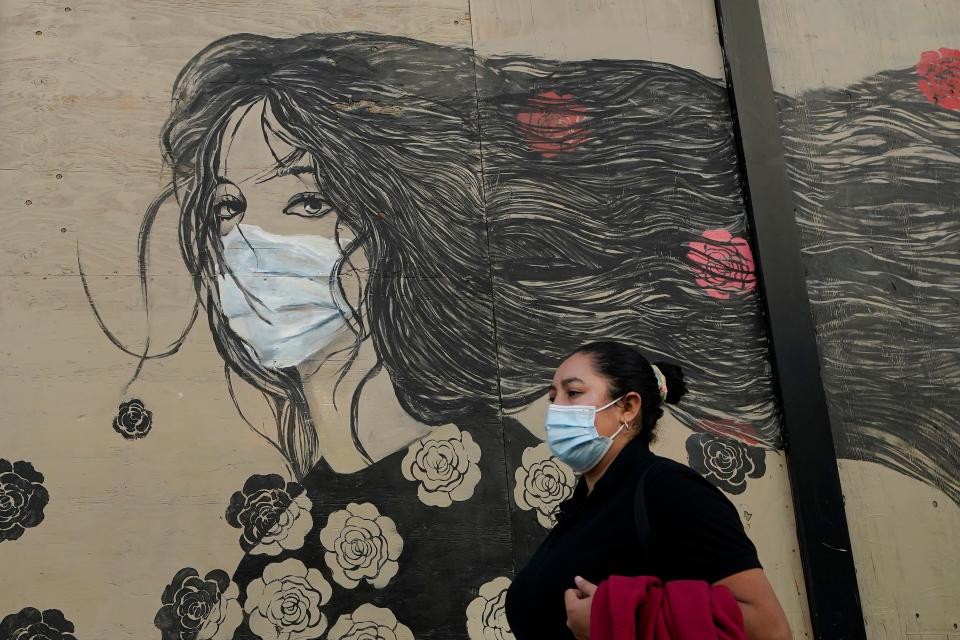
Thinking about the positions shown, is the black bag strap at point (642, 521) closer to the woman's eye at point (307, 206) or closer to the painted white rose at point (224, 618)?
the painted white rose at point (224, 618)

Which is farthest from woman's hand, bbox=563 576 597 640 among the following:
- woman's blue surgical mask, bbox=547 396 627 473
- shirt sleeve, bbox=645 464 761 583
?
woman's blue surgical mask, bbox=547 396 627 473

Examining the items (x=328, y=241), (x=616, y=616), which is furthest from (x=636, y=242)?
(x=616, y=616)

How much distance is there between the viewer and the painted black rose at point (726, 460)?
3764 millimetres

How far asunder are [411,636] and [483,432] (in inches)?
30.4

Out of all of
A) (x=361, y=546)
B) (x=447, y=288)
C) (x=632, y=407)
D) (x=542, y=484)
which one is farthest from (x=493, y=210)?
(x=632, y=407)

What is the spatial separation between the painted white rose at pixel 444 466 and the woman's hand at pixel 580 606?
63.9 inches

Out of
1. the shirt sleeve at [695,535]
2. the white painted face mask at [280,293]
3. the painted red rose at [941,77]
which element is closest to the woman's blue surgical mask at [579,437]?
the shirt sleeve at [695,535]

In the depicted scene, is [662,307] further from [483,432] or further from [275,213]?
[275,213]

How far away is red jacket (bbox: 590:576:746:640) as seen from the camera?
1768 mm

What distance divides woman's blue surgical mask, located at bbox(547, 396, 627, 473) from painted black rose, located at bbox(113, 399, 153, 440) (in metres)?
1.78

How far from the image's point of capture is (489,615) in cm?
346

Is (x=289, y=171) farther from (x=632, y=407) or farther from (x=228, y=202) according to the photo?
(x=632, y=407)

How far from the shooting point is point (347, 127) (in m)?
3.94

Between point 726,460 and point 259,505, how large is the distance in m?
1.78
